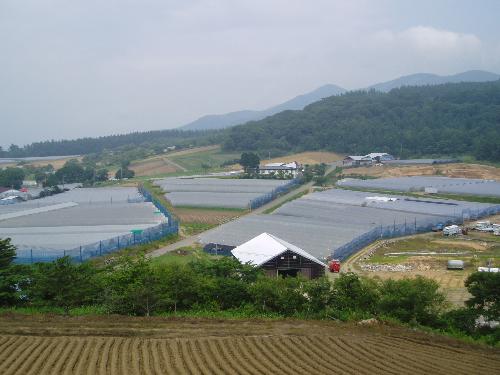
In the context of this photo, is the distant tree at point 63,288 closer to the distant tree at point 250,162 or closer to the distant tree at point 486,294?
the distant tree at point 486,294

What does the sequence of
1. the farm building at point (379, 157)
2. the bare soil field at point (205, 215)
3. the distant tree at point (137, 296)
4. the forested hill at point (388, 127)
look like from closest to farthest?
the distant tree at point (137, 296) < the bare soil field at point (205, 215) < the farm building at point (379, 157) < the forested hill at point (388, 127)

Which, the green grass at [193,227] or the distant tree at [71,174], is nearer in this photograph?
the green grass at [193,227]

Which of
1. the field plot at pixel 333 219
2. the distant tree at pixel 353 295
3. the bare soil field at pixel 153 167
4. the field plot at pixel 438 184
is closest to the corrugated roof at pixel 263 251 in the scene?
the field plot at pixel 333 219

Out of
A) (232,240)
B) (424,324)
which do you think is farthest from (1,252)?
(424,324)

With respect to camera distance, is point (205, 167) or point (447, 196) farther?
point (205, 167)

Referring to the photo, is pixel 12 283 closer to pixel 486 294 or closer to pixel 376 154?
pixel 486 294

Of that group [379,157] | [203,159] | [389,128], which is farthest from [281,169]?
[389,128]

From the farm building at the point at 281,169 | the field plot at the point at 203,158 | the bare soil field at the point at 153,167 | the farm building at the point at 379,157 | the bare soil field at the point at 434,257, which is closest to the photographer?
the bare soil field at the point at 434,257
